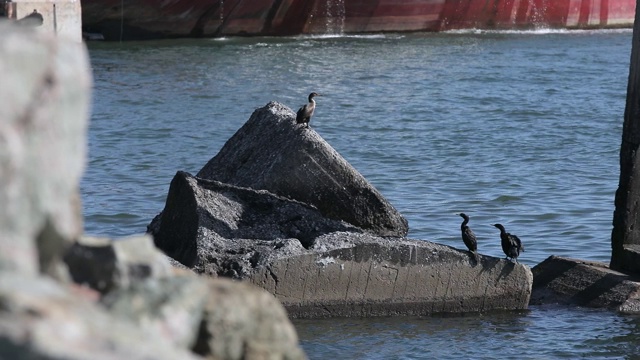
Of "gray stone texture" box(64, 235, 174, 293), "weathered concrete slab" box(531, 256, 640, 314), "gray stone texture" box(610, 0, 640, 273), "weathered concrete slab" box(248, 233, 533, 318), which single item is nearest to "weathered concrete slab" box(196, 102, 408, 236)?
"weathered concrete slab" box(248, 233, 533, 318)

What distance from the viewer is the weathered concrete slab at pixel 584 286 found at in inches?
Result: 384

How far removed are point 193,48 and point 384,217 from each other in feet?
77.7

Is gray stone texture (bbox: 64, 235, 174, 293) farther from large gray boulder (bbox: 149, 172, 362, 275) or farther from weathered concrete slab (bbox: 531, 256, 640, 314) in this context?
weathered concrete slab (bbox: 531, 256, 640, 314)

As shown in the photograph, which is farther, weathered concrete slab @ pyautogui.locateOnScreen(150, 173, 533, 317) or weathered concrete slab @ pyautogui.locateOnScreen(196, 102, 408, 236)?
weathered concrete slab @ pyautogui.locateOnScreen(196, 102, 408, 236)

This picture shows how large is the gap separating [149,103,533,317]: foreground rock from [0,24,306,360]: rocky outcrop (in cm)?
557

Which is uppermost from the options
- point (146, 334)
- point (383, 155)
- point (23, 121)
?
point (23, 121)

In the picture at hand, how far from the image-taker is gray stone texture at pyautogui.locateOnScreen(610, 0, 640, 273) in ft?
32.5

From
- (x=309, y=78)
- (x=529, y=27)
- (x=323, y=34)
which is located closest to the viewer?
(x=309, y=78)

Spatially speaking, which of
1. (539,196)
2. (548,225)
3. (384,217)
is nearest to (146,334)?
(384,217)

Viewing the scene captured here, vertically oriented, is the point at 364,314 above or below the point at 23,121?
below

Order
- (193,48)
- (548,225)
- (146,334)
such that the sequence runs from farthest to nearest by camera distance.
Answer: (193,48), (548,225), (146,334)

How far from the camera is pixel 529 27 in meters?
40.5

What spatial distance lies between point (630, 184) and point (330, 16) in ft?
90.6

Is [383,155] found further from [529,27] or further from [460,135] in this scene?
[529,27]
